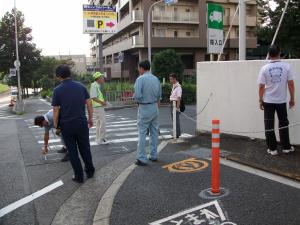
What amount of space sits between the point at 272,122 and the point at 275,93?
545 mm

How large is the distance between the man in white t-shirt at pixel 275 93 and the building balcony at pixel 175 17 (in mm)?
36728

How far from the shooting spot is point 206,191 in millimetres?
5316

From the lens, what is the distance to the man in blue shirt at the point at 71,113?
605cm

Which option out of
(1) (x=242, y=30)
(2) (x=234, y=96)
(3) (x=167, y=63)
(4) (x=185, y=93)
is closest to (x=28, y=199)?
(2) (x=234, y=96)

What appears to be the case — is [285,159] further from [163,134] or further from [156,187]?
[163,134]

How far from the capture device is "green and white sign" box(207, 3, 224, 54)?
8.88 meters

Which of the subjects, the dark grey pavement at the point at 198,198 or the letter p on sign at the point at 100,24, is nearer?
the dark grey pavement at the point at 198,198

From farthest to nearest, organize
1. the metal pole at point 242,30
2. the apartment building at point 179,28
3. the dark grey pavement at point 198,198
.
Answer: the apartment building at point 179,28
the metal pole at point 242,30
the dark grey pavement at point 198,198

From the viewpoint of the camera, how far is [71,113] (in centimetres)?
606

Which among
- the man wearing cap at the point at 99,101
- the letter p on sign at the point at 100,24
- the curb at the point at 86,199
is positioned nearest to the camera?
the curb at the point at 86,199

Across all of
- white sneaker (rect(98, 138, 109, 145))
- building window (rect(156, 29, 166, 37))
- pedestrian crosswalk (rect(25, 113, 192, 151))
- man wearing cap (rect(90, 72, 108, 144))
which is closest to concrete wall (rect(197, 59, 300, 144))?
pedestrian crosswalk (rect(25, 113, 192, 151))

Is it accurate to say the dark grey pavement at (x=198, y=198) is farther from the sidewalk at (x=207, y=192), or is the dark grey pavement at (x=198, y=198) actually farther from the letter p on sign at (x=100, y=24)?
the letter p on sign at (x=100, y=24)

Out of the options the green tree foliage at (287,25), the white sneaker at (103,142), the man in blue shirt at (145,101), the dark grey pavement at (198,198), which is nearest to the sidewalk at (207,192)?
the dark grey pavement at (198,198)

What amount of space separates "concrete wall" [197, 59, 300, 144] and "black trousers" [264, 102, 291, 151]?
1.56 feet
